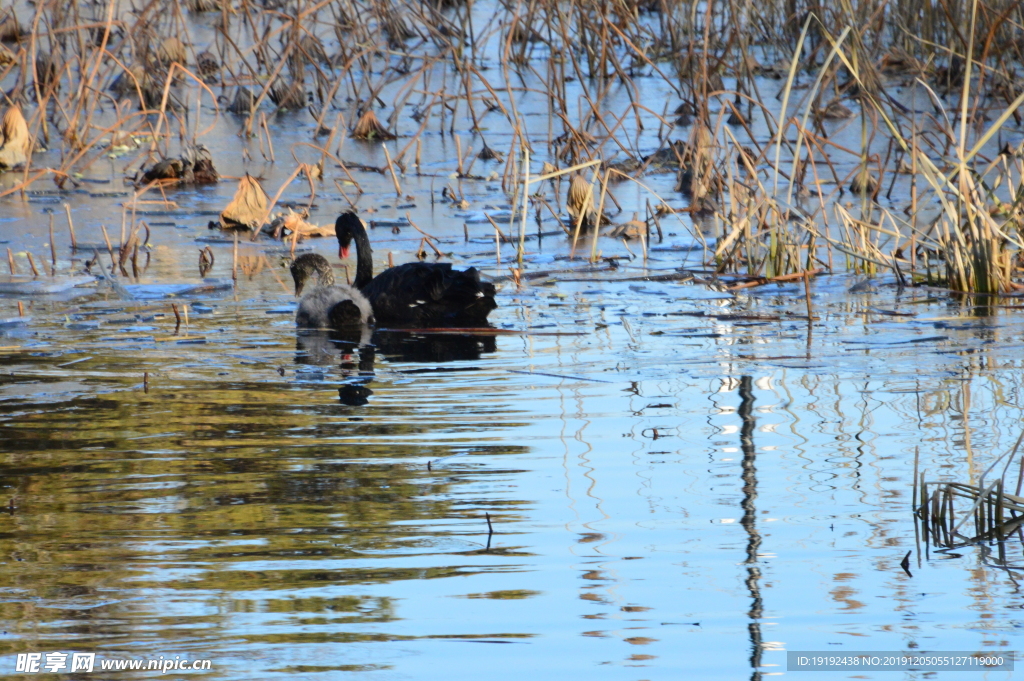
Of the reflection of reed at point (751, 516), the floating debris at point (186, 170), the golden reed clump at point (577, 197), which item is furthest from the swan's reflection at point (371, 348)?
the floating debris at point (186, 170)

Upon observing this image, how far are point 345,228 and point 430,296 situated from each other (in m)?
1.30

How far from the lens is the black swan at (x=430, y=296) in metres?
7.30


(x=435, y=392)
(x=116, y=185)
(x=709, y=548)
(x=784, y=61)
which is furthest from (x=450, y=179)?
(x=709, y=548)

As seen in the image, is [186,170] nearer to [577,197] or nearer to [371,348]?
[577,197]

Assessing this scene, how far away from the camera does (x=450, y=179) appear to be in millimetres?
11984

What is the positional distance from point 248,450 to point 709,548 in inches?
69.1

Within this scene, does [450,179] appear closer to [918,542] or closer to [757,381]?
[757,381]

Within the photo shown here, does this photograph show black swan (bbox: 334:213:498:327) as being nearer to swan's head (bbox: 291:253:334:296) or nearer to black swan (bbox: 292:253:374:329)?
black swan (bbox: 292:253:374:329)

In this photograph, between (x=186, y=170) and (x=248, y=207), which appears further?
(x=186, y=170)

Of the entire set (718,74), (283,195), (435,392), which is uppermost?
(718,74)

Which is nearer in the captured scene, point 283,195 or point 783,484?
point 783,484

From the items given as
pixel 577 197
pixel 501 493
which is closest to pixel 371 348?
pixel 501 493

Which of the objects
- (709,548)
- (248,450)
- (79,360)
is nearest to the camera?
(709,548)

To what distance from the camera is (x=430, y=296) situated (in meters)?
7.37
